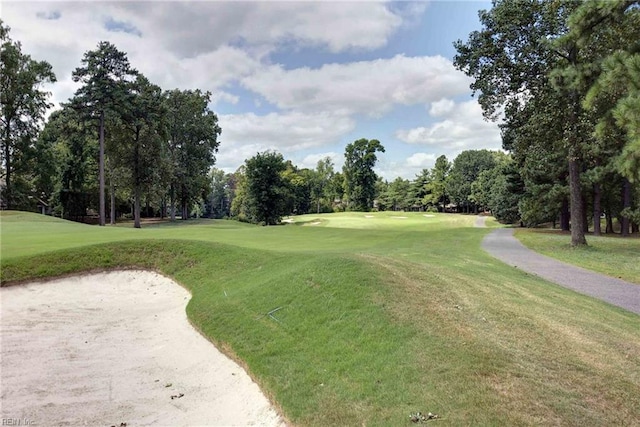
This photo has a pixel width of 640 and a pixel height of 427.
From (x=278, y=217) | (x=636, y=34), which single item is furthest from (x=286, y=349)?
(x=278, y=217)

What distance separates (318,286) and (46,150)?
2024 inches

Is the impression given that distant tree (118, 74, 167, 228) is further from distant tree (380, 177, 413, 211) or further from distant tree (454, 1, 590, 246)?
distant tree (380, 177, 413, 211)

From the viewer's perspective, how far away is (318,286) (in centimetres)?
875

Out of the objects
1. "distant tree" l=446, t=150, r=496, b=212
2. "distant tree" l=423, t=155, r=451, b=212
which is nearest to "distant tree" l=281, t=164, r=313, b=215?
"distant tree" l=423, t=155, r=451, b=212

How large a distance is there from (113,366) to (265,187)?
45262mm

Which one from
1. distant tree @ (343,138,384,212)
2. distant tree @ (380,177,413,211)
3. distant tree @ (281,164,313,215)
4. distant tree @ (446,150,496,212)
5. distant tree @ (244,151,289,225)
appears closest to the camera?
distant tree @ (244,151,289,225)

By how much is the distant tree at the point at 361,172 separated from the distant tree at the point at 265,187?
149ft

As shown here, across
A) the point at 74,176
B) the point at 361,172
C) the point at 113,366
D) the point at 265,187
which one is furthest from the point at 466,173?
the point at 113,366

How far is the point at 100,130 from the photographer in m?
43.1

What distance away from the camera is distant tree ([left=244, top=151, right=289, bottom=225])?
52000 millimetres

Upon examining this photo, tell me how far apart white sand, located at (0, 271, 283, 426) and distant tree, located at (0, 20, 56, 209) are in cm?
4238

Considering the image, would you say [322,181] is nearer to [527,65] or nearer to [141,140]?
[141,140]

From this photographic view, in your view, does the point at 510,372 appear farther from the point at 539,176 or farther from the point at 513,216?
the point at 513,216

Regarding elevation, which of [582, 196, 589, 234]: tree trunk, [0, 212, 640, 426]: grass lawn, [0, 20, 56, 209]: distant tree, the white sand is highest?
[0, 20, 56, 209]: distant tree
